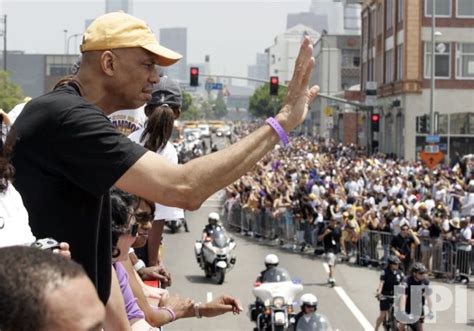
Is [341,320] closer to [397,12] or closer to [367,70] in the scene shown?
[397,12]

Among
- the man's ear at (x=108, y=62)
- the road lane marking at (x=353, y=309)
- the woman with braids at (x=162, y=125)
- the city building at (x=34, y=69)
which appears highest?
the city building at (x=34, y=69)

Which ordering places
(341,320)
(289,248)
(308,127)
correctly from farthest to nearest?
(308,127), (289,248), (341,320)

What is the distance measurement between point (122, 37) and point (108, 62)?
10 centimetres

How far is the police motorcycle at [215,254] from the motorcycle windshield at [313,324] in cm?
881

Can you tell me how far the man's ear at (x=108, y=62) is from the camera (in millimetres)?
3570

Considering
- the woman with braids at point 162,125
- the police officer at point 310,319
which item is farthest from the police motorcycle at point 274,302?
the woman with braids at point 162,125

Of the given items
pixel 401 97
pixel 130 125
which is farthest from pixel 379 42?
pixel 130 125

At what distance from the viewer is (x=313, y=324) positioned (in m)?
14.2

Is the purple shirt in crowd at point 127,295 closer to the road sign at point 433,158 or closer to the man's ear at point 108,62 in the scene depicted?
the man's ear at point 108,62

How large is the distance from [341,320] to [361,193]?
43.1 feet

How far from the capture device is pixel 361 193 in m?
31.9

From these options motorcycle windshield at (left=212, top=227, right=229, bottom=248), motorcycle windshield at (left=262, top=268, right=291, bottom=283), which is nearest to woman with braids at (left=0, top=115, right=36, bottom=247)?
motorcycle windshield at (left=262, top=268, right=291, bottom=283)

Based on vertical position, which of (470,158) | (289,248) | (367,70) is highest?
(367,70)

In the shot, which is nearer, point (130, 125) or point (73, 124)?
point (73, 124)
